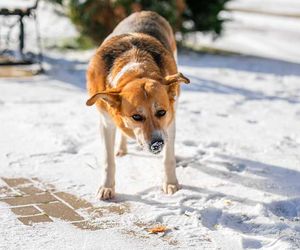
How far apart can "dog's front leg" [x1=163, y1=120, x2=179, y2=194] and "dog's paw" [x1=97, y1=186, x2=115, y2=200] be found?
1.46 feet

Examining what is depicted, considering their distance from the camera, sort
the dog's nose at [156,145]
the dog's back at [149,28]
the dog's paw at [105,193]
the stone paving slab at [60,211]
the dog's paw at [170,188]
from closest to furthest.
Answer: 1. the dog's nose at [156,145]
2. the stone paving slab at [60,211]
3. the dog's paw at [105,193]
4. the dog's paw at [170,188]
5. the dog's back at [149,28]

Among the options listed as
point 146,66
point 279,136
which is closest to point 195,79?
point 279,136

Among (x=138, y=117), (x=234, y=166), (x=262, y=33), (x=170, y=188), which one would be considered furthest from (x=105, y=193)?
(x=262, y=33)

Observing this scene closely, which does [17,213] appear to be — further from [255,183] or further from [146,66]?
[255,183]

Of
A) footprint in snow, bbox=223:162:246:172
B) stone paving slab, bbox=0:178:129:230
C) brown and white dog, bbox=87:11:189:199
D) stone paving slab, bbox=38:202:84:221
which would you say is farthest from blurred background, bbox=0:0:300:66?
stone paving slab, bbox=38:202:84:221

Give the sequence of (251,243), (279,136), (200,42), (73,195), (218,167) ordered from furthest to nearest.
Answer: (200,42), (279,136), (218,167), (73,195), (251,243)

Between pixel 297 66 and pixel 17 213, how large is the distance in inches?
271

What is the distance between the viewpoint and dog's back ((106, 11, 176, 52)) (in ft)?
19.1

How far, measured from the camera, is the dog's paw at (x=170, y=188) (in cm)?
491

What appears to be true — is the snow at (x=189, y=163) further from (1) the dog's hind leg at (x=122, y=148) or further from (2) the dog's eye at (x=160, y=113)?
(2) the dog's eye at (x=160, y=113)

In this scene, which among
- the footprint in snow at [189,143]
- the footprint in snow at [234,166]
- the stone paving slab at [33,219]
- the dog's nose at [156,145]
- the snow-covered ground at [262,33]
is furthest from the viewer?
the snow-covered ground at [262,33]

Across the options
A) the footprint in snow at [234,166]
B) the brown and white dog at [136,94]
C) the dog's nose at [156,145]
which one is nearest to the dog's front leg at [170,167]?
the brown and white dog at [136,94]

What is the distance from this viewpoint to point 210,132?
6504 millimetres

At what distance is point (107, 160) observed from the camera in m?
4.97
